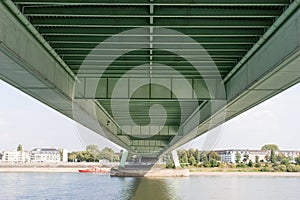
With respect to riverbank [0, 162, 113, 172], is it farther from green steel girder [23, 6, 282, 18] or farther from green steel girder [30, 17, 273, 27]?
green steel girder [23, 6, 282, 18]

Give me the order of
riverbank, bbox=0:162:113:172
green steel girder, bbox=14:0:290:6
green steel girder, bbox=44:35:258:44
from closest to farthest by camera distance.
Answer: green steel girder, bbox=14:0:290:6
green steel girder, bbox=44:35:258:44
riverbank, bbox=0:162:113:172

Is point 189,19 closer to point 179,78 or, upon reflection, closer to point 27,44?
point 27,44

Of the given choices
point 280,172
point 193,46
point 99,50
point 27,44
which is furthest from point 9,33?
point 280,172

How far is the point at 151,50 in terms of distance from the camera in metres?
13.5

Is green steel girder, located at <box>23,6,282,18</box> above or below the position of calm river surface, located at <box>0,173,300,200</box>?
above

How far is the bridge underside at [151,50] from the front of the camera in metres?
10.0

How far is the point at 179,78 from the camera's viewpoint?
17.5m

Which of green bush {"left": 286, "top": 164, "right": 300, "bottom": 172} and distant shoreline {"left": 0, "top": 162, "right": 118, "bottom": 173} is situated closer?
green bush {"left": 286, "top": 164, "right": 300, "bottom": 172}

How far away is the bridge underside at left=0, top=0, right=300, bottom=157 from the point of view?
10.0 m

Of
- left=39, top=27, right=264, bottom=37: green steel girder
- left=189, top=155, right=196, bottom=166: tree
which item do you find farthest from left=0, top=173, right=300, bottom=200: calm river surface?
left=189, top=155, right=196, bottom=166: tree

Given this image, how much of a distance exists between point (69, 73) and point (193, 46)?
5777 millimetres

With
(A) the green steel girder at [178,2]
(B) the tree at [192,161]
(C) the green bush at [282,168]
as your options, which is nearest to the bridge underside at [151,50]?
(A) the green steel girder at [178,2]

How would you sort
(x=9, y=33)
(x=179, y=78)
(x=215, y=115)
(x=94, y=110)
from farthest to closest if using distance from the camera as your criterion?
(x=94, y=110) < (x=215, y=115) < (x=179, y=78) < (x=9, y=33)

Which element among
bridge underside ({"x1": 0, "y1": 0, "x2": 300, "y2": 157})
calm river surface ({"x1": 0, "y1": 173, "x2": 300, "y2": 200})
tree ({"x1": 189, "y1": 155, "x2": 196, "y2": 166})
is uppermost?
bridge underside ({"x1": 0, "y1": 0, "x2": 300, "y2": 157})
